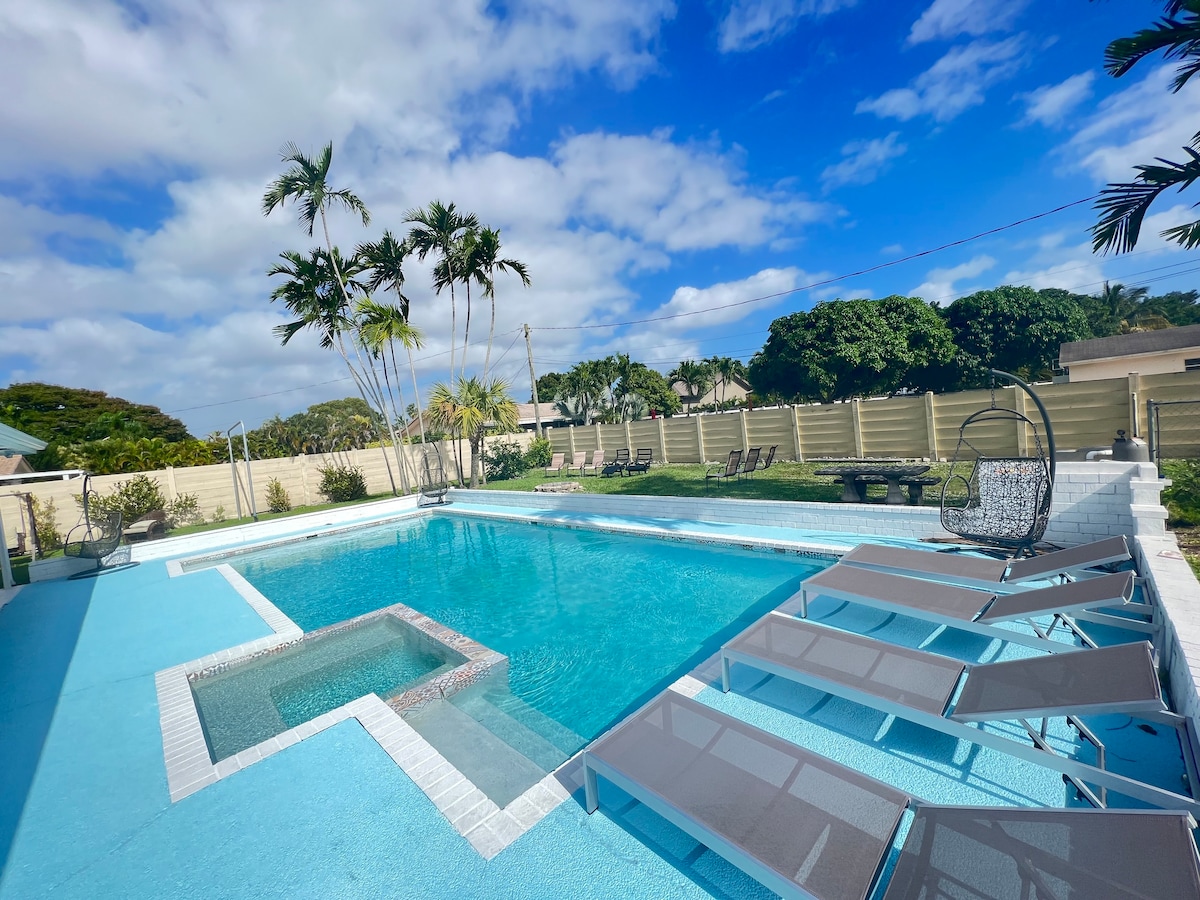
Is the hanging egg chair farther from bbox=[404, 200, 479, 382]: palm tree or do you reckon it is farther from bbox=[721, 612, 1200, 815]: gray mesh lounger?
bbox=[404, 200, 479, 382]: palm tree

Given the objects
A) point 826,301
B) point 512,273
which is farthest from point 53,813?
point 826,301

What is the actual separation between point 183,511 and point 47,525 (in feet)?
8.24

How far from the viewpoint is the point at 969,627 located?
11.5 feet

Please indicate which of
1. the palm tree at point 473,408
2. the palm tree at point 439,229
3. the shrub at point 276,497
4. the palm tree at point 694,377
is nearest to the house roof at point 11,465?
the shrub at point 276,497

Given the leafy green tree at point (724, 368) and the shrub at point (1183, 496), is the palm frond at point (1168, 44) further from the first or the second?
the leafy green tree at point (724, 368)

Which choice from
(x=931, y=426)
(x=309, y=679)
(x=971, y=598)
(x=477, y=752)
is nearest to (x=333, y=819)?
(x=477, y=752)

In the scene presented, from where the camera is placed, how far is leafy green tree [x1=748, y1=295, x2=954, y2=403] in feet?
88.6

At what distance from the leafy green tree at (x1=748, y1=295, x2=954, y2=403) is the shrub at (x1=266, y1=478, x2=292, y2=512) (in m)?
24.3

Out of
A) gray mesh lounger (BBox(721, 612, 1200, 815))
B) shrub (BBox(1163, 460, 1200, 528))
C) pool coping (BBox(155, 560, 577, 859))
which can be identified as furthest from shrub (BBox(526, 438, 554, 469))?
gray mesh lounger (BBox(721, 612, 1200, 815))

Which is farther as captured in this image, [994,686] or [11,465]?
[11,465]

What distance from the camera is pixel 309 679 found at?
4.89 metres

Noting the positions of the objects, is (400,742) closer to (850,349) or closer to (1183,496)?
(1183,496)

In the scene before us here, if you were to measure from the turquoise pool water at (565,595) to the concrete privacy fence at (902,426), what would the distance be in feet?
26.4

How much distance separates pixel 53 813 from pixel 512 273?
16101 millimetres
